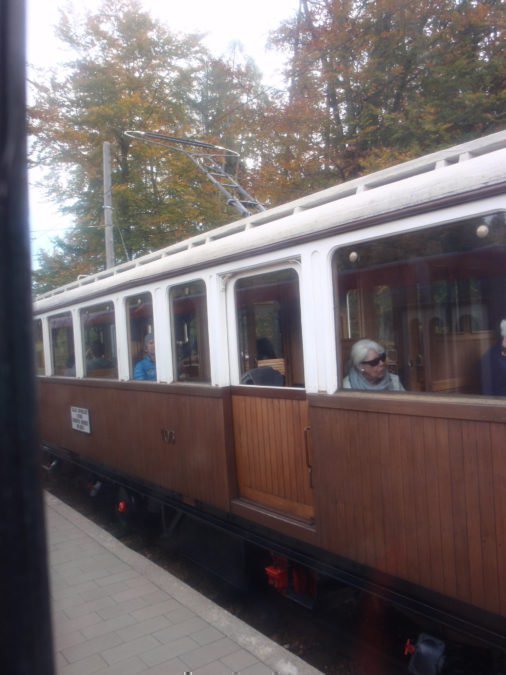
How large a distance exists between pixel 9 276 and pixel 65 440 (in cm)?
705

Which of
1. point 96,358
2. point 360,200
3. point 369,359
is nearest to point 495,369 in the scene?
A: point 369,359

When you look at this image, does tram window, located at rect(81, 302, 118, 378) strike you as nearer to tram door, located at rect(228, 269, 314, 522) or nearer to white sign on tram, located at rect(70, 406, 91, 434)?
white sign on tram, located at rect(70, 406, 91, 434)

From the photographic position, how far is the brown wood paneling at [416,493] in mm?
2809

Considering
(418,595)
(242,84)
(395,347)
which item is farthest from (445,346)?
(242,84)

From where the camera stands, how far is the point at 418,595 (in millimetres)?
3242

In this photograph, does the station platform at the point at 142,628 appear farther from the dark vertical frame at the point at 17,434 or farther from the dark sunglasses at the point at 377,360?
the dark sunglasses at the point at 377,360

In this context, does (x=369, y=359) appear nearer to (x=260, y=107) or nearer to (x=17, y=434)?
(x=17, y=434)

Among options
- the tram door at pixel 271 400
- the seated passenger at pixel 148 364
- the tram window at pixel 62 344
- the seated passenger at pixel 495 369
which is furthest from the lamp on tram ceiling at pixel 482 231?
the tram window at pixel 62 344

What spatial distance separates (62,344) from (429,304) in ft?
19.2

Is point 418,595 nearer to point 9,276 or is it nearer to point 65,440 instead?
point 9,276

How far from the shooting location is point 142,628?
13.2 ft

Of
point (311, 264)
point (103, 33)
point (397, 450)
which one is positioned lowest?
point (397, 450)

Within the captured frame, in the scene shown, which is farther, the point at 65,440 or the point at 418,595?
the point at 65,440

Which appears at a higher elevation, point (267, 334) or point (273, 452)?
point (267, 334)
